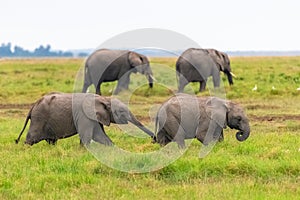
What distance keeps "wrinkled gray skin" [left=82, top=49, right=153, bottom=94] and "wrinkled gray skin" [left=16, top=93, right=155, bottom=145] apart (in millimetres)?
12692

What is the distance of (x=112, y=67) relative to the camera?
24.9 metres

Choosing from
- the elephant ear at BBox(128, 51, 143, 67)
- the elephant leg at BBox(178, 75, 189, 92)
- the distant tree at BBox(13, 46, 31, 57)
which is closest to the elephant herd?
the elephant leg at BBox(178, 75, 189, 92)

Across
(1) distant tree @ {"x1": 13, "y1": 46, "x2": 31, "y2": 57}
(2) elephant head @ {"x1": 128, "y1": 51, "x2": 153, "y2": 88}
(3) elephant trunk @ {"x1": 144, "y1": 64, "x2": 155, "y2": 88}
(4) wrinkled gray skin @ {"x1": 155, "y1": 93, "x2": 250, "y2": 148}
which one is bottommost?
(1) distant tree @ {"x1": 13, "y1": 46, "x2": 31, "y2": 57}

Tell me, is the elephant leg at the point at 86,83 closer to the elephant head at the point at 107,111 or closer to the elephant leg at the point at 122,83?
the elephant leg at the point at 122,83

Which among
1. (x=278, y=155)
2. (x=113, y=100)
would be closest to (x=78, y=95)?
(x=113, y=100)

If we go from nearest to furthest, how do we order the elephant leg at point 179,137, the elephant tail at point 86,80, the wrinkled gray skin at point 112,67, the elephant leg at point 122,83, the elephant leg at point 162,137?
the elephant leg at point 179,137
the elephant leg at point 162,137
the elephant leg at point 122,83
the wrinkled gray skin at point 112,67
the elephant tail at point 86,80

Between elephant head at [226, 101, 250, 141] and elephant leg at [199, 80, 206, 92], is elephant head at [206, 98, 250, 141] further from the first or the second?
elephant leg at [199, 80, 206, 92]

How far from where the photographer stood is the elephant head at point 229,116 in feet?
37.3

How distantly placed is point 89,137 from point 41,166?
189 centimetres

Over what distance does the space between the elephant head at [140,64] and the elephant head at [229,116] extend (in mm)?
13168

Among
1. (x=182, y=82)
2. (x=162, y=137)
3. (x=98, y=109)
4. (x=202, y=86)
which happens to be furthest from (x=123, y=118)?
(x=202, y=86)

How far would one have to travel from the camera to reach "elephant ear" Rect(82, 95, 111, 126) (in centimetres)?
1132

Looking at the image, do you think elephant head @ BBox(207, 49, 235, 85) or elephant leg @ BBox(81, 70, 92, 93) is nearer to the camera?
elephant head @ BBox(207, 49, 235, 85)

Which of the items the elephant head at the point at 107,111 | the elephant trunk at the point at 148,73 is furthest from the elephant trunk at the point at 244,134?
the elephant trunk at the point at 148,73
